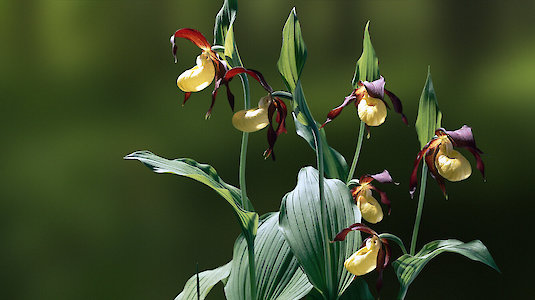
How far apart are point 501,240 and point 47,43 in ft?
7.56

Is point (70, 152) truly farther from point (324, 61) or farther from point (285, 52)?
point (285, 52)

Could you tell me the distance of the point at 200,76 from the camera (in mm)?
1690

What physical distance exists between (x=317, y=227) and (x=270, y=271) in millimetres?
250

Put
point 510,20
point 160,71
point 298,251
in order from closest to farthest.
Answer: point 298,251 → point 510,20 → point 160,71

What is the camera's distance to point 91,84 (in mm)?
2814

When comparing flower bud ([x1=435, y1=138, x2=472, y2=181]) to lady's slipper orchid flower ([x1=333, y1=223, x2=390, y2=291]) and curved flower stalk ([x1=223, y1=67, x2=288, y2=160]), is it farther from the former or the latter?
curved flower stalk ([x1=223, y1=67, x2=288, y2=160])

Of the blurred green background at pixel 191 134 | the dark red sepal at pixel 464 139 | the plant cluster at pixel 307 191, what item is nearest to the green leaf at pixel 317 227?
the plant cluster at pixel 307 191

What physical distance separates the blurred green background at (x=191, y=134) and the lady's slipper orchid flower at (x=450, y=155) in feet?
2.82

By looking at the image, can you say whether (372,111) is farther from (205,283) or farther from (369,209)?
(205,283)

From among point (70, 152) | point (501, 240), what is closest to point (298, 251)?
point (501, 240)

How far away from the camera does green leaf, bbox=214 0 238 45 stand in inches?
72.1

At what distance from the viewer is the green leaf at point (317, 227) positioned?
1816 millimetres

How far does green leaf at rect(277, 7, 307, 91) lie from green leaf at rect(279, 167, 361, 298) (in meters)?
0.39

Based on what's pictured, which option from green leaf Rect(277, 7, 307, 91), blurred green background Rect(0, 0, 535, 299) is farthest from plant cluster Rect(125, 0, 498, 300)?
blurred green background Rect(0, 0, 535, 299)
